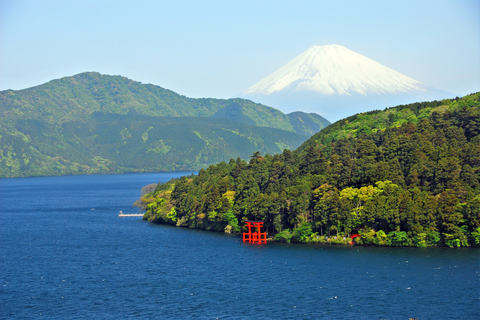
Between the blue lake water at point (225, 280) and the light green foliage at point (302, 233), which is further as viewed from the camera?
the light green foliage at point (302, 233)

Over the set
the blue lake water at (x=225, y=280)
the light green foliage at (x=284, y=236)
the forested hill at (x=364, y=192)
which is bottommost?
the blue lake water at (x=225, y=280)

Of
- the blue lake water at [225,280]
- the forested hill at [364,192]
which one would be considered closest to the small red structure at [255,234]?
the forested hill at [364,192]

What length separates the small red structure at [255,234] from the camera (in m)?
108

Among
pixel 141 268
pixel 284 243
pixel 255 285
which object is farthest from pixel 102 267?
pixel 284 243

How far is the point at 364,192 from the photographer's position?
106375 mm

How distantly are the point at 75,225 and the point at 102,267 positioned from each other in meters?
52.9

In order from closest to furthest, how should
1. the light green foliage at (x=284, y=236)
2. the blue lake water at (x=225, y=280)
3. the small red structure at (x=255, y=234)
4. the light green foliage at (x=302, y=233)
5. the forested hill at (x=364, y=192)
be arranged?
the blue lake water at (x=225, y=280)
the forested hill at (x=364, y=192)
the light green foliage at (x=302, y=233)
the light green foliage at (x=284, y=236)
the small red structure at (x=255, y=234)

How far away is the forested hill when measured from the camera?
95875 millimetres

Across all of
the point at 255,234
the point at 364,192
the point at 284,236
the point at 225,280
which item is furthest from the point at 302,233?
the point at 225,280

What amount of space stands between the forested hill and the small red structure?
2.10 meters

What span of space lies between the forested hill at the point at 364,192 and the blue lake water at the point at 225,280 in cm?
558

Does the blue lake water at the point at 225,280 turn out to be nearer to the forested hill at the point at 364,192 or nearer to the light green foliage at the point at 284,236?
the light green foliage at the point at 284,236

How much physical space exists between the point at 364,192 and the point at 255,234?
876 inches

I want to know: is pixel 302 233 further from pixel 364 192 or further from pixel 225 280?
pixel 225 280
